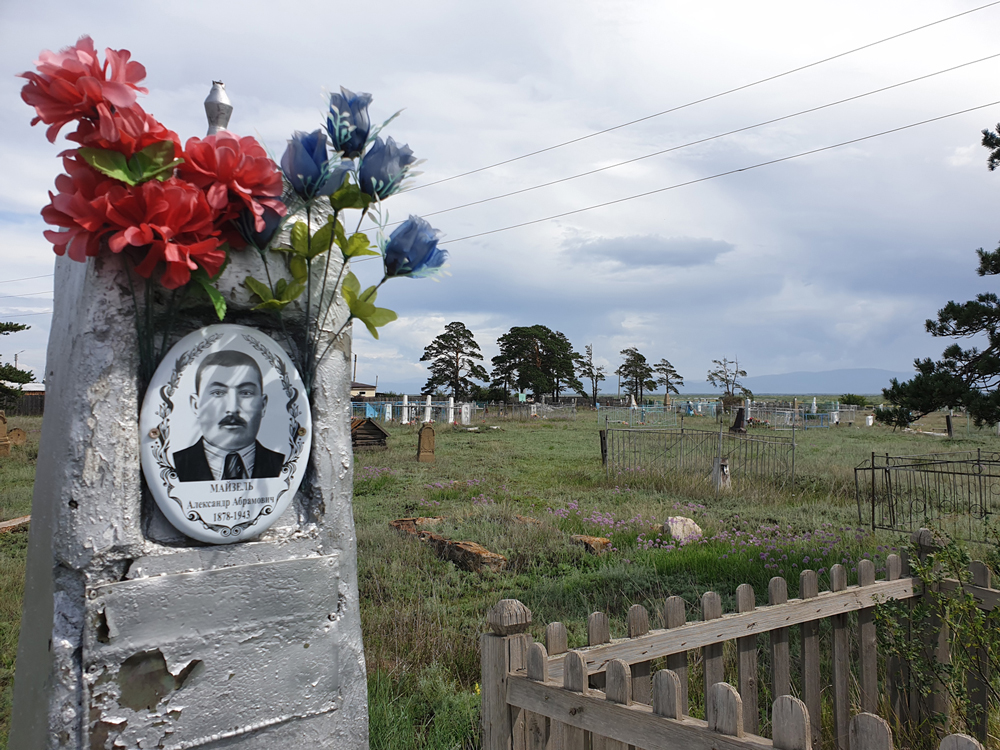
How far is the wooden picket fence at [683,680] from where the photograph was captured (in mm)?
1576

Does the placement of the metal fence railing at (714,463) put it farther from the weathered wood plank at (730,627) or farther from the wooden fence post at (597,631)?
the wooden fence post at (597,631)

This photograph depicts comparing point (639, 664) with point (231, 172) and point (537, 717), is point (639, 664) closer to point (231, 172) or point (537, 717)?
point (537, 717)

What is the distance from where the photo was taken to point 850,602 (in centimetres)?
277

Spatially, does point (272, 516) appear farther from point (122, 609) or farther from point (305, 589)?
point (122, 609)

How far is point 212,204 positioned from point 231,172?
9cm

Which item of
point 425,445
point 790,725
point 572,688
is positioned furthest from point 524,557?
point 425,445

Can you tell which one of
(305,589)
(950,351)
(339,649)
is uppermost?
(950,351)

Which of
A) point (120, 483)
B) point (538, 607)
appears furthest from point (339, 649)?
point (538, 607)

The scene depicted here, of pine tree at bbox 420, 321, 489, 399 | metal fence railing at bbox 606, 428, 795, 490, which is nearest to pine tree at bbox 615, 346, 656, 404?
pine tree at bbox 420, 321, 489, 399

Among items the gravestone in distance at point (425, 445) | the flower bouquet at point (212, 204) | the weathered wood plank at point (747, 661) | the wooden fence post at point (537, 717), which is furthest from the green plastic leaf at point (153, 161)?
the gravestone in distance at point (425, 445)

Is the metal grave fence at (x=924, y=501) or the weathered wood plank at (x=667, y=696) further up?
the weathered wood plank at (x=667, y=696)

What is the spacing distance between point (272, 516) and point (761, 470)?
12034 millimetres

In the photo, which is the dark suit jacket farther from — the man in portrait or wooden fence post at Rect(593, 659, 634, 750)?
wooden fence post at Rect(593, 659, 634, 750)

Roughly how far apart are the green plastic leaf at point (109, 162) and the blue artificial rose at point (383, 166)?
51cm
